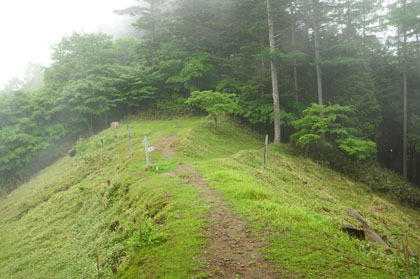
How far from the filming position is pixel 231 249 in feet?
13.6

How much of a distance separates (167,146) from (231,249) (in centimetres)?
1109

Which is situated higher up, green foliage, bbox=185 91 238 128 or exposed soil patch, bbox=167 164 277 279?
green foliage, bbox=185 91 238 128

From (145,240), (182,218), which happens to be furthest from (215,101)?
(145,240)

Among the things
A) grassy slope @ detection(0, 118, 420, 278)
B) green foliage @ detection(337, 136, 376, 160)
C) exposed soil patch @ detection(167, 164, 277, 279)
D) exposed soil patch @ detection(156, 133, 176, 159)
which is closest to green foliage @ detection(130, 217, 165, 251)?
grassy slope @ detection(0, 118, 420, 278)

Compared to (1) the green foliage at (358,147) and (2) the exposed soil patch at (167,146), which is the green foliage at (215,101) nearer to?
(2) the exposed soil patch at (167,146)

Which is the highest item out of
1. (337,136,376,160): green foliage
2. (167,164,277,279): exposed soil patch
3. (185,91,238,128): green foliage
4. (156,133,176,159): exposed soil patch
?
(185,91,238,128): green foliage

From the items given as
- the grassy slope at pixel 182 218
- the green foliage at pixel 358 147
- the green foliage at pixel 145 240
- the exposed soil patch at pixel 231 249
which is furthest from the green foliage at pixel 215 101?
the green foliage at pixel 145 240

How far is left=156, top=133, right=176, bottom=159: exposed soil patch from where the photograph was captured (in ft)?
42.8

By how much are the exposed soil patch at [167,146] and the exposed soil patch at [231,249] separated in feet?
24.1

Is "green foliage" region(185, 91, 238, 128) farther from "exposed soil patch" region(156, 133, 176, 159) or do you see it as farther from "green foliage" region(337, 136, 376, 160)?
"green foliage" region(337, 136, 376, 160)

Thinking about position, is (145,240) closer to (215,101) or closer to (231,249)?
(231,249)

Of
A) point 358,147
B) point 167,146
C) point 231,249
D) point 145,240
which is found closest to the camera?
point 231,249

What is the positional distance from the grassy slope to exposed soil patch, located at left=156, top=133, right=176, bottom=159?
490 mm

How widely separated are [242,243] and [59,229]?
339 inches
